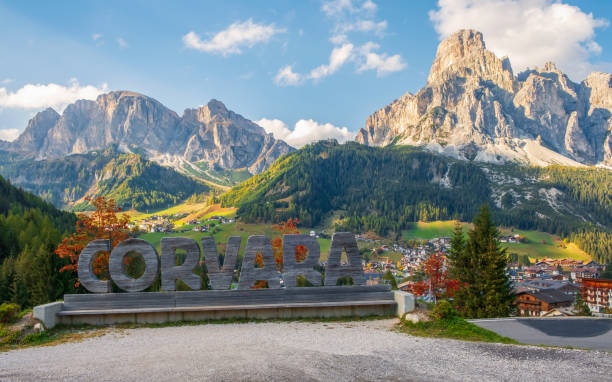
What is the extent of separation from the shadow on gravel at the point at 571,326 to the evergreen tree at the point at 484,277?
10.5 m

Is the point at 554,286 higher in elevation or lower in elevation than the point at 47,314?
lower

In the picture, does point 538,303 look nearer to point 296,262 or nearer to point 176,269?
point 296,262

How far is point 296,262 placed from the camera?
78.7 ft

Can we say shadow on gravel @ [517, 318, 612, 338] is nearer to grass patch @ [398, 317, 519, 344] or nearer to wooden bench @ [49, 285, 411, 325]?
grass patch @ [398, 317, 519, 344]

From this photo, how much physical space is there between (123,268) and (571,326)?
2703cm

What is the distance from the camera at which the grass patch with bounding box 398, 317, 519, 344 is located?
17578 millimetres

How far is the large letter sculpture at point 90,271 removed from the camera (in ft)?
74.3

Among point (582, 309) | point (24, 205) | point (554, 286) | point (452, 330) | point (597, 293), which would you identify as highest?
point (24, 205)

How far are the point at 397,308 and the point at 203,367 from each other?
1343 centimetres

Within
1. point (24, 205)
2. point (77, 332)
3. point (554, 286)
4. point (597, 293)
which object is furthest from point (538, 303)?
point (24, 205)

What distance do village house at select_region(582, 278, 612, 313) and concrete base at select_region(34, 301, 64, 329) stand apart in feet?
370

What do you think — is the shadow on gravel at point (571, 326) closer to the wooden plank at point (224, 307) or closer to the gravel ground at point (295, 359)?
the gravel ground at point (295, 359)

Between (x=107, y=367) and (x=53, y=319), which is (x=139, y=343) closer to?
(x=107, y=367)

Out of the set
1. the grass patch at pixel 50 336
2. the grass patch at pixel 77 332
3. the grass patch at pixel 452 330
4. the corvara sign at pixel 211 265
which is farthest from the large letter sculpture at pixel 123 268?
the grass patch at pixel 452 330
